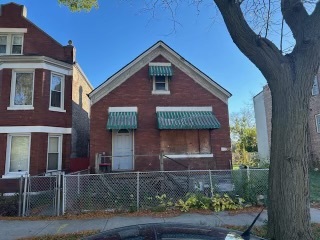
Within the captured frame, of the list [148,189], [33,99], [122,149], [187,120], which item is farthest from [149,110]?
[33,99]

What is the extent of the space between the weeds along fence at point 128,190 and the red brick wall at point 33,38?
767cm

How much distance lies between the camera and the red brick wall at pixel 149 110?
1497cm

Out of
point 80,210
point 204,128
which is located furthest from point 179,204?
point 204,128

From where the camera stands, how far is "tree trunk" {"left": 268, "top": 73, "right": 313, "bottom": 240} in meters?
4.93

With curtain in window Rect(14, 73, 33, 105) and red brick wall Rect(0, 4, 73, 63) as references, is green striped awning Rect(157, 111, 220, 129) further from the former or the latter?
curtain in window Rect(14, 73, 33, 105)

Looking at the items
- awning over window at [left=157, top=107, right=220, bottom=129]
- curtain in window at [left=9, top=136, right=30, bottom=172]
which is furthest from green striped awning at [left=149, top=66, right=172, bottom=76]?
curtain in window at [left=9, top=136, right=30, bottom=172]

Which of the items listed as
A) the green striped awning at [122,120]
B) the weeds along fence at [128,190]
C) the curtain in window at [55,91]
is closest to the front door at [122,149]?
the green striped awning at [122,120]

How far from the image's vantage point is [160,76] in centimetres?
1597

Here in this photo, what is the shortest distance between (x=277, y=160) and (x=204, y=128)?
906 centimetres

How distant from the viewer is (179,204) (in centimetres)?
1007

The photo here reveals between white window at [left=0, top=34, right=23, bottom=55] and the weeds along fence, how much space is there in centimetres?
794

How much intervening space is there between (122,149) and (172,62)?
5.90 metres

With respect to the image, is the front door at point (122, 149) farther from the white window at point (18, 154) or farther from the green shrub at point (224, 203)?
the green shrub at point (224, 203)

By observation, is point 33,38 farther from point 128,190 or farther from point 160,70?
point 128,190
